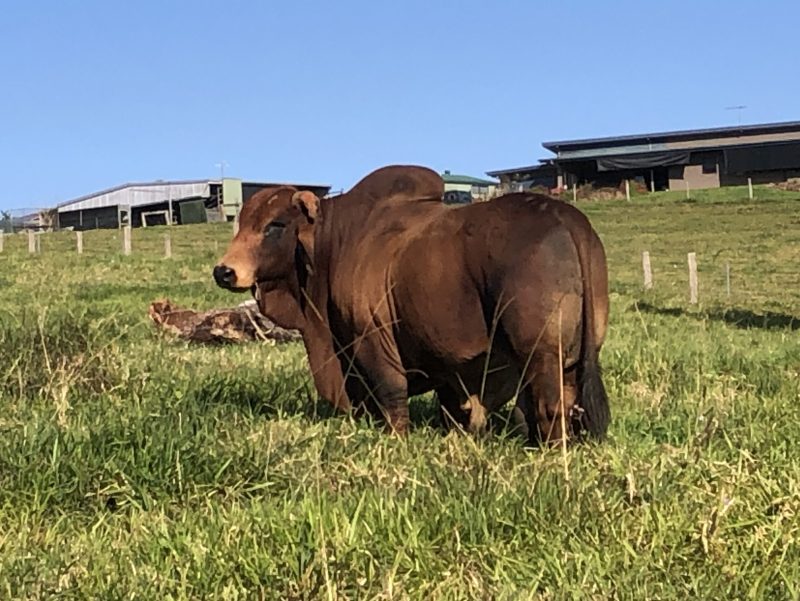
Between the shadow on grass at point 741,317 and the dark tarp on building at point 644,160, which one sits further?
the dark tarp on building at point 644,160

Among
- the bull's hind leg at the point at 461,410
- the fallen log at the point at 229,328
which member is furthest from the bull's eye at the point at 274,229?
the fallen log at the point at 229,328

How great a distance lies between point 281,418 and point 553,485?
237cm

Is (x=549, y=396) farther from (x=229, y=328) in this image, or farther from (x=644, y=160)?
(x=644, y=160)

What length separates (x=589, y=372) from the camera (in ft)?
18.0

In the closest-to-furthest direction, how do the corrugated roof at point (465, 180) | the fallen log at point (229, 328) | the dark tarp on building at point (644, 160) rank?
the fallen log at point (229, 328) < the dark tarp on building at point (644, 160) < the corrugated roof at point (465, 180)

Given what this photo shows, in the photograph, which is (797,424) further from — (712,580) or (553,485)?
(712,580)

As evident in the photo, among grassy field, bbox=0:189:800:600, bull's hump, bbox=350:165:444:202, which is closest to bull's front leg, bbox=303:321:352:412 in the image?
grassy field, bbox=0:189:800:600

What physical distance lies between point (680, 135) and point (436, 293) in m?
60.4

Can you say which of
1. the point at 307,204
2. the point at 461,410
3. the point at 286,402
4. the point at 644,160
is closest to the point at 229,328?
the point at 286,402

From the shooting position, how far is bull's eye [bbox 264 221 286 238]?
675cm

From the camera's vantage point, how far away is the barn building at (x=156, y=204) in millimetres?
61406

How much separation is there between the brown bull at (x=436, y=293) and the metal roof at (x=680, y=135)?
59194mm

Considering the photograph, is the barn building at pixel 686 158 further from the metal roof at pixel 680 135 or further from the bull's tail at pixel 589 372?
the bull's tail at pixel 589 372

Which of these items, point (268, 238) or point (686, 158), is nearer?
point (268, 238)
